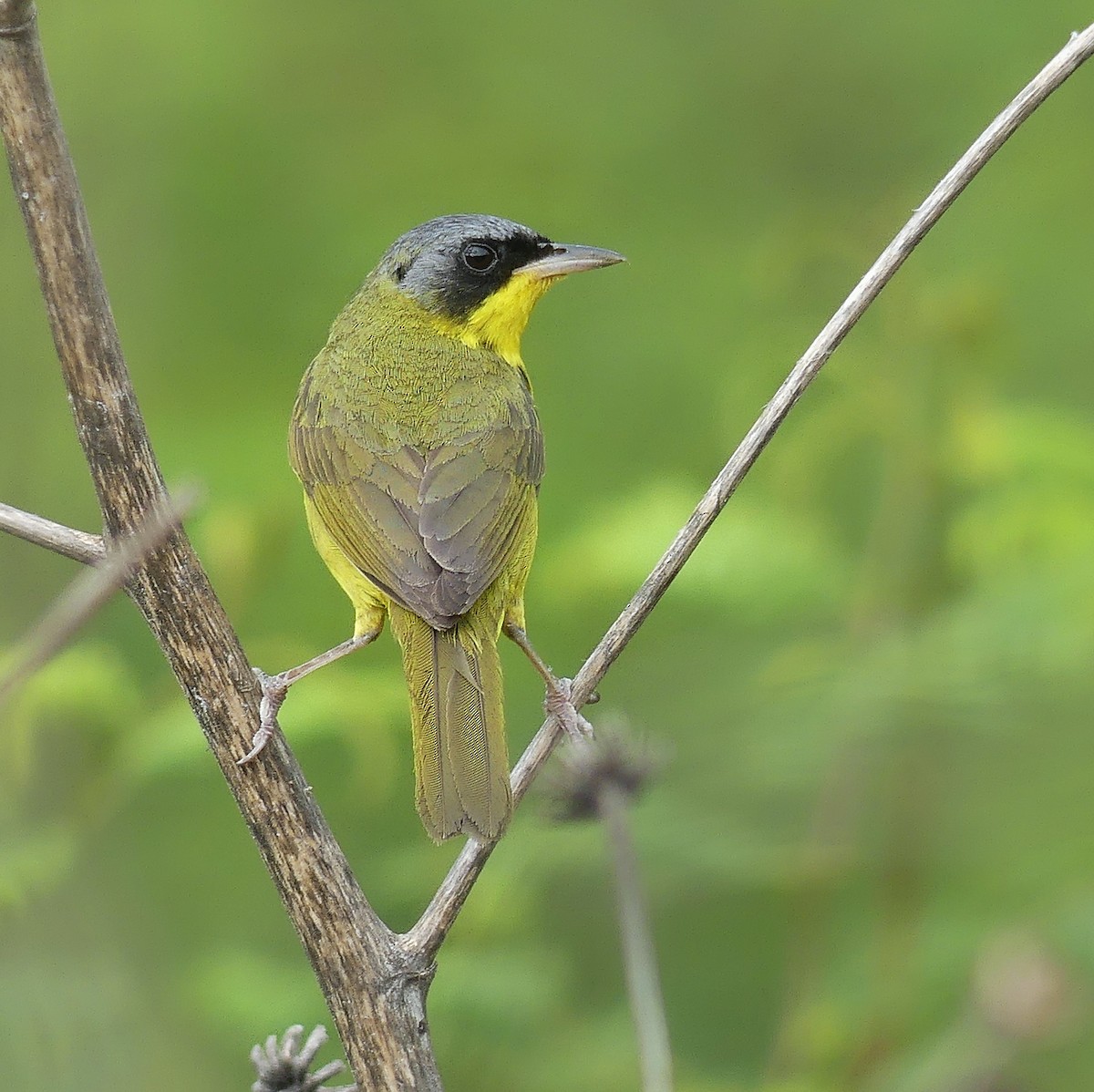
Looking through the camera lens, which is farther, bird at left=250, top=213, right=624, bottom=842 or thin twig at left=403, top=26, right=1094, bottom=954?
bird at left=250, top=213, right=624, bottom=842

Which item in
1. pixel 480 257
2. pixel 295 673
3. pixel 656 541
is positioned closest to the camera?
pixel 295 673

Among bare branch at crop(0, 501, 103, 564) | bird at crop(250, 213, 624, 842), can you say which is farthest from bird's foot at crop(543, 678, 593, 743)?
bare branch at crop(0, 501, 103, 564)

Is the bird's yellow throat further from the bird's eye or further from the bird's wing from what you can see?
the bird's wing

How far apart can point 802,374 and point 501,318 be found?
2.14 m

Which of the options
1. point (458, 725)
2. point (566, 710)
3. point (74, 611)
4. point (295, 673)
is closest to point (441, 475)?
point (295, 673)

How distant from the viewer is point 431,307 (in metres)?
4.94

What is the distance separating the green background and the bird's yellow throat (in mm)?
604

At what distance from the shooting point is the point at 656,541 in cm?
390

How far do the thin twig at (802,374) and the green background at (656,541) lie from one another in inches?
13.3

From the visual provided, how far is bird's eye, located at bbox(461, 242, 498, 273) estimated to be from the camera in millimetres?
4863

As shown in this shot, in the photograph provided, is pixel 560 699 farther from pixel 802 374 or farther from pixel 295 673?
pixel 802 374

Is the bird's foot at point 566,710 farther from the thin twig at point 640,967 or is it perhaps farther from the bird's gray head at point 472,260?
the bird's gray head at point 472,260

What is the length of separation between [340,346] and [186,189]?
291cm

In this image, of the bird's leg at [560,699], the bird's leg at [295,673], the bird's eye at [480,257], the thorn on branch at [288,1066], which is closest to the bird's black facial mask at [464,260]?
the bird's eye at [480,257]
